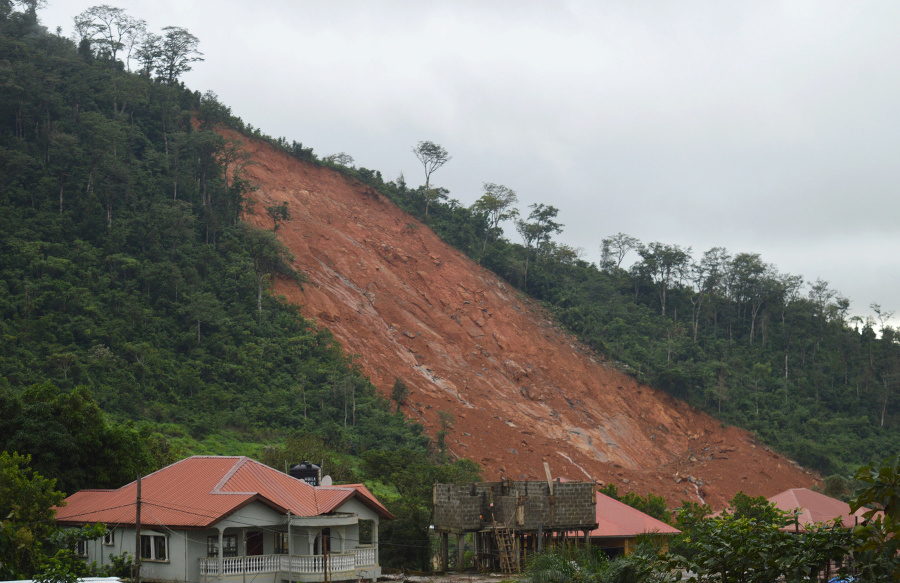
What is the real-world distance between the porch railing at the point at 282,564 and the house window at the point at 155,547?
1148mm

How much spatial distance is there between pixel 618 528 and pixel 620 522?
0.89 metres

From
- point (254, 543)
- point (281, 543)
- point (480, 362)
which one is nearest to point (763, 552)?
point (281, 543)

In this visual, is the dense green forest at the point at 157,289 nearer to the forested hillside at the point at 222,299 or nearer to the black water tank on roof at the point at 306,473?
the forested hillside at the point at 222,299

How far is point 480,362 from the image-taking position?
58812 mm

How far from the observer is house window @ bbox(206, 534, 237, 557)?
22547 mm

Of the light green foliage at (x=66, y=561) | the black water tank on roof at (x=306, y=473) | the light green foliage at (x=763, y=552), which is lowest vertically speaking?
the light green foliage at (x=66, y=561)

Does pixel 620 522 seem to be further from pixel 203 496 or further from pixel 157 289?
pixel 157 289

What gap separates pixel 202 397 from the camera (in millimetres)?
44438

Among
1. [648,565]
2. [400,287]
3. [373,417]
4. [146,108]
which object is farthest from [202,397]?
[648,565]

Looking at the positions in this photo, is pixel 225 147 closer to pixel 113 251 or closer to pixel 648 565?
pixel 113 251

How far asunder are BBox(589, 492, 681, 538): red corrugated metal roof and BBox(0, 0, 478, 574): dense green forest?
19.7ft

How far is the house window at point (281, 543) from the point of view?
2396cm

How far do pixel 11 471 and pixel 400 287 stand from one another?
136 ft

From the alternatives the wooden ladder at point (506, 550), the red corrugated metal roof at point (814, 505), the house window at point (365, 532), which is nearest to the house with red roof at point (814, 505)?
the red corrugated metal roof at point (814, 505)
